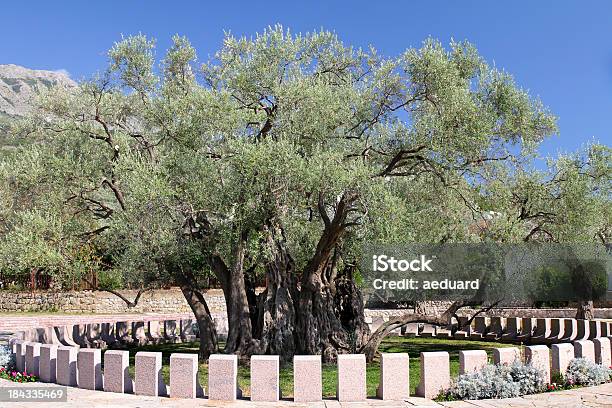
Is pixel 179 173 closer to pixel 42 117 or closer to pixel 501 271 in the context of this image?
pixel 42 117

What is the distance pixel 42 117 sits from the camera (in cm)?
2203

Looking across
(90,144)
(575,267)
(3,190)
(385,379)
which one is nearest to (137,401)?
(385,379)

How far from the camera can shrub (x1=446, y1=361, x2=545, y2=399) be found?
1261 centimetres

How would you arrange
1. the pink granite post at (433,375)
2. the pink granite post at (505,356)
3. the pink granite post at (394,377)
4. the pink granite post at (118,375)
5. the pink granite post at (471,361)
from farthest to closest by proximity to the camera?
the pink granite post at (505,356) → the pink granite post at (118,375) → the pink granite post at (471,361) → the pink granite post at (433,375) → the pink granite post at (394,377)

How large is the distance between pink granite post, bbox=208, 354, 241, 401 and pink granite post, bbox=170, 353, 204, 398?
0.38 m

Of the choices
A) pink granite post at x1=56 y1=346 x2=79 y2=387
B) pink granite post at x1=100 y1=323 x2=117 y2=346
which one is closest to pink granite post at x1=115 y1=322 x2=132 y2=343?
pink granite post at x1=100 y1=323 x2=117 y2=346

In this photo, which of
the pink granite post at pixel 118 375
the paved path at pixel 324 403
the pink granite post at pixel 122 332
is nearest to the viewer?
the paved path at pixel 324 403

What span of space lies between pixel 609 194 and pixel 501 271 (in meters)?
5.15

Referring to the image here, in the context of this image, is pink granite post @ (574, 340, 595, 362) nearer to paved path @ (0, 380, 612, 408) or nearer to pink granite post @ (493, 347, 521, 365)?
paved path @ (0, 380, 612, 408)

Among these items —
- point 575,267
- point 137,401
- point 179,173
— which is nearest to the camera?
point 137,401

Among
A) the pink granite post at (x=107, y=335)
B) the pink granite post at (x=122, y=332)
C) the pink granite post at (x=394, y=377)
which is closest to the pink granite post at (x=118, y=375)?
the pink granite post at (x=394, y=377)

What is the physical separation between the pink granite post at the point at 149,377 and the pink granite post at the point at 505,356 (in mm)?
7229

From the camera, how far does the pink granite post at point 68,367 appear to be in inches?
553

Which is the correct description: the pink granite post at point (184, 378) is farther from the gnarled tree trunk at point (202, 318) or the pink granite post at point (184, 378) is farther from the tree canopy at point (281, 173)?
the gnarled tree trunk at point (202, 318)
